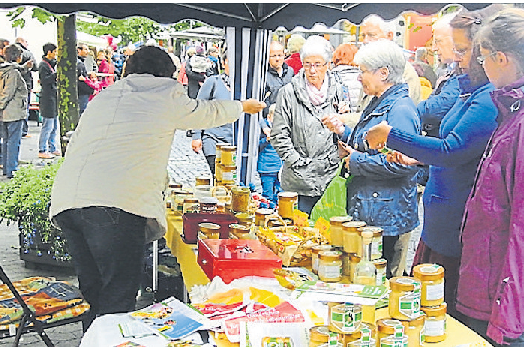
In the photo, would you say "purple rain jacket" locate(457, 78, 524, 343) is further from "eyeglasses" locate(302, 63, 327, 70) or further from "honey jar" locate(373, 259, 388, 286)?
"eyeglasses" locate(302, 63, 327, 70)

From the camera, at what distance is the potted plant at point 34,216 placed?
5016 millimetres

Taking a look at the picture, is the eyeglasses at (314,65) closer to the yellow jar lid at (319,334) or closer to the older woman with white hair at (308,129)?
the older woman with white hair at (308,129)

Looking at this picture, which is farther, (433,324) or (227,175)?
(227,175)

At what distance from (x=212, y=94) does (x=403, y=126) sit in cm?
254

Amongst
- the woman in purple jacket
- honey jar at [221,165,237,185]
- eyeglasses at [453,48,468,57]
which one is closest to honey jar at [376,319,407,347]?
Result: the woman in purple jacket

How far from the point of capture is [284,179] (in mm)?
4520

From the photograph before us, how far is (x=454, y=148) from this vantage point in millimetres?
2844

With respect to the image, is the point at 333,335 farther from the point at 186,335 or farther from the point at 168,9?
the point at 168,9

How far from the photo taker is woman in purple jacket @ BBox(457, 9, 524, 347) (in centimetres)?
238

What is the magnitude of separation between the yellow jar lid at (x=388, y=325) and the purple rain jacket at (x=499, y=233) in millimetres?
Answer: 568

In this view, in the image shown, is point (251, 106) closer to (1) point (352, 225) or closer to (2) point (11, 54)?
(1) point (352, 225)

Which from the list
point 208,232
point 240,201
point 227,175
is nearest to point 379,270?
point 208,232

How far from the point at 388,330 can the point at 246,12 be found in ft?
10.9

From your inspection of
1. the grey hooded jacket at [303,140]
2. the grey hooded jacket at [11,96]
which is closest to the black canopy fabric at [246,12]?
the grey hooded jacket at [303,140]
